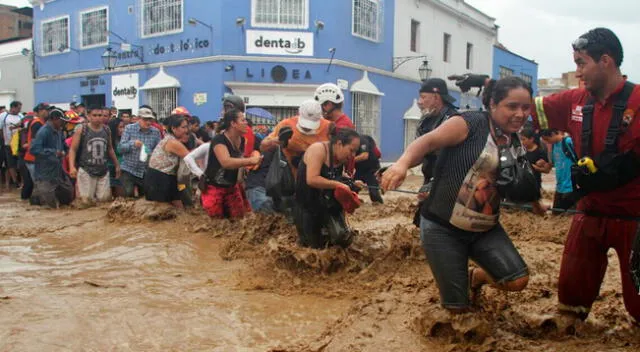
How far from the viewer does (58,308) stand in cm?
446

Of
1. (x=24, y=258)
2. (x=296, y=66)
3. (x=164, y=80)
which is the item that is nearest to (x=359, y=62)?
(x=296, y=66)

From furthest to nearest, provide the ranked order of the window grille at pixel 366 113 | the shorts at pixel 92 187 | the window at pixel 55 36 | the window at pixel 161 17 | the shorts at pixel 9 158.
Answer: the window at pixel 55 36 → the window grille at pixel 366 113 → the window at pixel 161 17 → the shorts at pixel 9 158 → the shorts at pixel 92 187

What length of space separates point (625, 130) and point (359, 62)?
17130 millimetres

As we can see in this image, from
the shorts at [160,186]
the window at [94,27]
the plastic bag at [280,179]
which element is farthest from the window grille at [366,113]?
the plastic bag at [280,179]

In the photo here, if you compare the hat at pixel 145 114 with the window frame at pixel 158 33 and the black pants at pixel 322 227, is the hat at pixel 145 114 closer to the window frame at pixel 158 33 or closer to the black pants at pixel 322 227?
the black pants at pixel 322 227

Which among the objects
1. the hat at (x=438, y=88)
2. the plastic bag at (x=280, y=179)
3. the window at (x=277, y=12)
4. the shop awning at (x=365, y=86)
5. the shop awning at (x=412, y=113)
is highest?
the window at (x=277, y=12)

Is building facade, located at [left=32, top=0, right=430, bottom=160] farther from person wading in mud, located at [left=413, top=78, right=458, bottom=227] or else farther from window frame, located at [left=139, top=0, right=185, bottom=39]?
person wading in mud, located at [left=413, top=78, right=458, bottom=227]

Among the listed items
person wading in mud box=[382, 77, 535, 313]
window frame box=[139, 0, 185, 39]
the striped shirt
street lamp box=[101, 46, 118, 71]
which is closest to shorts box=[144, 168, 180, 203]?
the striped shirt

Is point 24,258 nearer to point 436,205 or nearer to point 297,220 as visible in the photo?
point 297,220

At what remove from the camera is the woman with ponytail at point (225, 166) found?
6766 mm

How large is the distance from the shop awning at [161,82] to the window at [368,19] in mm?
6147

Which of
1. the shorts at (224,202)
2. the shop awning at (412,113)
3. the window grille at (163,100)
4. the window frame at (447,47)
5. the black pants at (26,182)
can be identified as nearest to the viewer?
the shorts at (224,202)

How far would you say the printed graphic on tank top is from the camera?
335 cm

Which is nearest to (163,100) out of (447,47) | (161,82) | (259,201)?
(161,82)
